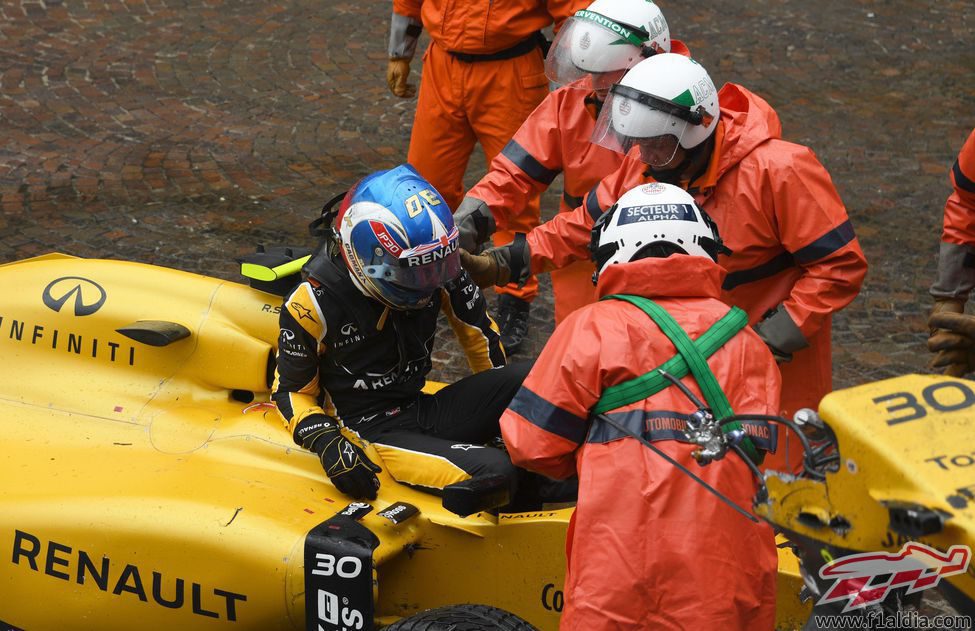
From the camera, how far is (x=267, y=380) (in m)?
4.57

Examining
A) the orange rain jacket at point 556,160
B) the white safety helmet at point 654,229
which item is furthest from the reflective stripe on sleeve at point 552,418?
the orange rain jacket at point 556,160

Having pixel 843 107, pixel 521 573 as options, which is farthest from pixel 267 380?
pixel 843 107

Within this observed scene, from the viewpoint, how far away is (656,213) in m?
3.56

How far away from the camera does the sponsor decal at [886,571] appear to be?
89.4 inches

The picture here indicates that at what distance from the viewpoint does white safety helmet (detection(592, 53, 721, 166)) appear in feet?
13.9

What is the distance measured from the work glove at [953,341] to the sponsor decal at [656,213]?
146 cm

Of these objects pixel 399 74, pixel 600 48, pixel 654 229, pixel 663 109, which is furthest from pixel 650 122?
pixel 399 74

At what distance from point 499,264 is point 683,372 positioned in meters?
1.69

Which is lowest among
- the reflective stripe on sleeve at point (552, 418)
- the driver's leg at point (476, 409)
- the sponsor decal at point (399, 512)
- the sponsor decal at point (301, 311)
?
the sponsor decal at point (399, 512)

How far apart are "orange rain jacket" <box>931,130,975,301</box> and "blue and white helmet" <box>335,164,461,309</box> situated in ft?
6.56

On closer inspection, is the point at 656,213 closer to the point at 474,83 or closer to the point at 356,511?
the point at 356,511

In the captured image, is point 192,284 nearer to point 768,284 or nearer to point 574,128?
point 574,128

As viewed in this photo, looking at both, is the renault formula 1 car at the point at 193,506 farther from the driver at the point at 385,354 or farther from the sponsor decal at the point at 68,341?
the driver at the point at 385,354

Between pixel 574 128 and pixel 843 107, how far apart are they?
5.49 meters
